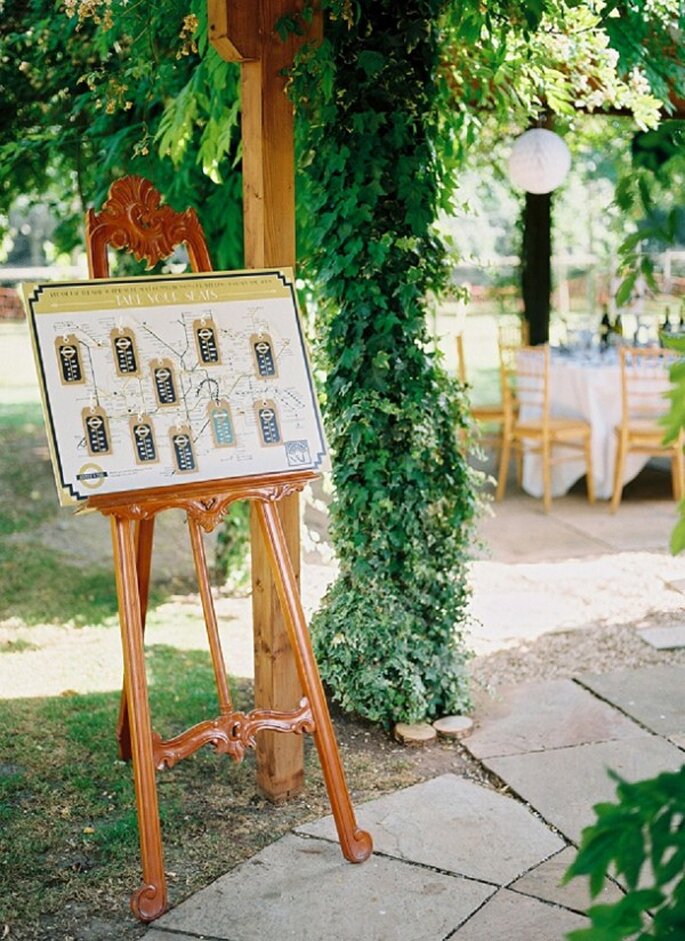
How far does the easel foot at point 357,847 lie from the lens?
2766 millimetres

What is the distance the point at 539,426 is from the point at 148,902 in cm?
461

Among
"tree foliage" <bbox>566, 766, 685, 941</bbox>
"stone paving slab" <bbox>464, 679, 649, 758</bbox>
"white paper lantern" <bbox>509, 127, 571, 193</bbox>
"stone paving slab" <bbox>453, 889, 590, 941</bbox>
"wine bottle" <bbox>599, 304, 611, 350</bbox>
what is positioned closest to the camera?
"tree foliage" <bbox>566, 766, 685, 941</bbox>

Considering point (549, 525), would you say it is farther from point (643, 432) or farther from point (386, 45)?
point (386, 45)

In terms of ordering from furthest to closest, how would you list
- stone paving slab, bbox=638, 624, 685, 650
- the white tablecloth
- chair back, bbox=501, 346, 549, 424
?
1. the white tablecloth
2. chair back, bbox=501, 346, 549, 424
3. stone paving slab, bbox=638, 624, 685, 650

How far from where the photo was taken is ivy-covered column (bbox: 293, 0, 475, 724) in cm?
324

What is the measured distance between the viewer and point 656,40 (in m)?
4.35

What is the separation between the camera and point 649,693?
3.89 m

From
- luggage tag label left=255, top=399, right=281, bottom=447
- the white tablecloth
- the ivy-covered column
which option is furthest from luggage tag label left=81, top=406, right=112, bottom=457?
the white tablecloth

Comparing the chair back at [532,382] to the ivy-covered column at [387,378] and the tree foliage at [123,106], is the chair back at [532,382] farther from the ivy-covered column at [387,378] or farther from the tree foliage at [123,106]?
the ivy-covered column at [387,378]

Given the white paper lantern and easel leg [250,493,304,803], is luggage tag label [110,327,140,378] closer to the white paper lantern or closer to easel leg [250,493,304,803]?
easel leg [250,493,304,803]

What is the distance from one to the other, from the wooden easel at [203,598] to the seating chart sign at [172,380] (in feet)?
0.17

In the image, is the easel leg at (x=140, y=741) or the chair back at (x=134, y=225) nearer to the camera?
the easel leg at (x=140, y=741)

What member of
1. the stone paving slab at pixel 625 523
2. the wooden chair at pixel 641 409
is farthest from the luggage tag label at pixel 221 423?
the wooden chair at pixel 641 409

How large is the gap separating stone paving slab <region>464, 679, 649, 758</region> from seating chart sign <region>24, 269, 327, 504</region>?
1.23 meters
